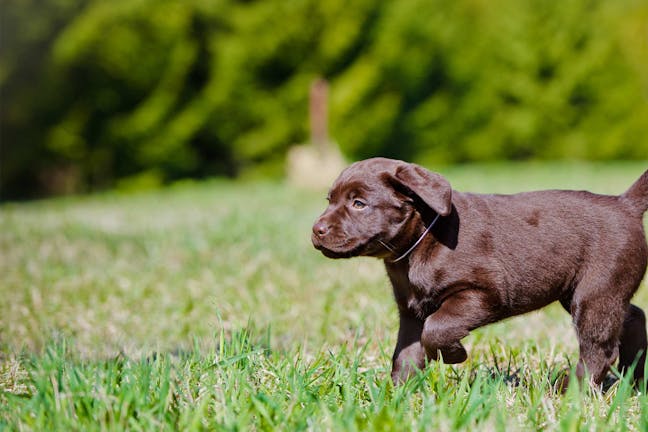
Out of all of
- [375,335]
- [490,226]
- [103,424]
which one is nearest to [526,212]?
[490,226]

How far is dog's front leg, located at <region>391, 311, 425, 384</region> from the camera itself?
123 inches

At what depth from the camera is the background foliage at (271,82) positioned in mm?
15508

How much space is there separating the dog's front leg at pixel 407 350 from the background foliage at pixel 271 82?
13207mm

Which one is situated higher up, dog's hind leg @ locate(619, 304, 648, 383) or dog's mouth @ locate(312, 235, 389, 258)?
dog's mouth @ locate(312, 235, 389, 258)

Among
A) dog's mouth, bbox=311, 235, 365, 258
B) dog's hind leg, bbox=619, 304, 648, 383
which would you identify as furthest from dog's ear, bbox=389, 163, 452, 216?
dog's hind leg, bbox=619, 304, 648, 383

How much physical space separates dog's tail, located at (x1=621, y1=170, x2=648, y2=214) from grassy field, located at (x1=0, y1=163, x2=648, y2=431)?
743 millimetres

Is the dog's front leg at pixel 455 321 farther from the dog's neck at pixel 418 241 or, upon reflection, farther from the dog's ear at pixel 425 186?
the dog's ear at pixel 425 186

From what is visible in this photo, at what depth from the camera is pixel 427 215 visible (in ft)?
10.3

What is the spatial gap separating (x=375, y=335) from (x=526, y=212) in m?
1.05

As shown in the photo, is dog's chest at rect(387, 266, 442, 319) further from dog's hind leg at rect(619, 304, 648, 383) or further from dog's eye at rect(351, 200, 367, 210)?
dog's hind leg at rect(619, 304, 648, 383)

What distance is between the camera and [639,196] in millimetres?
3301

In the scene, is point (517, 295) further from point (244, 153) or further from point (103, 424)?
point (244, 153)

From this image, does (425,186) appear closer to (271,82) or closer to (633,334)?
(633,334)

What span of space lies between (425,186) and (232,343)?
3.09ft
